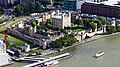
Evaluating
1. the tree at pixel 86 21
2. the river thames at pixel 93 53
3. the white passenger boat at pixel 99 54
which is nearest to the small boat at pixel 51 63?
the river thames at pixel 93 53

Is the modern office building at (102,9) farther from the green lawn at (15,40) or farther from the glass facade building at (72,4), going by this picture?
the green lawn at (15,40)

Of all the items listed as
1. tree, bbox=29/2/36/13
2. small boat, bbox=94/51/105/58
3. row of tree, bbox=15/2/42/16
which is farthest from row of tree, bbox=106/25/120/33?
tree, bbox=29/2/36/13

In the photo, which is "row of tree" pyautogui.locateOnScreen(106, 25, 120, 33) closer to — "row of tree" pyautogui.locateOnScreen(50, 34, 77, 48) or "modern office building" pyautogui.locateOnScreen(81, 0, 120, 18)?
"modern office building" pyautogui.locateOnScreen(81, 0, 120, 18)

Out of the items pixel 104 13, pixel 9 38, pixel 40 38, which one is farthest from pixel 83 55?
pixel 104 13

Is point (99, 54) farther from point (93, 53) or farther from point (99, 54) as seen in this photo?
point (93, 53)

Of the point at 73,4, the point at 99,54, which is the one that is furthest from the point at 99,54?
the point at 73,4

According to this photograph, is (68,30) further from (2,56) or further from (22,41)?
(2,56)
